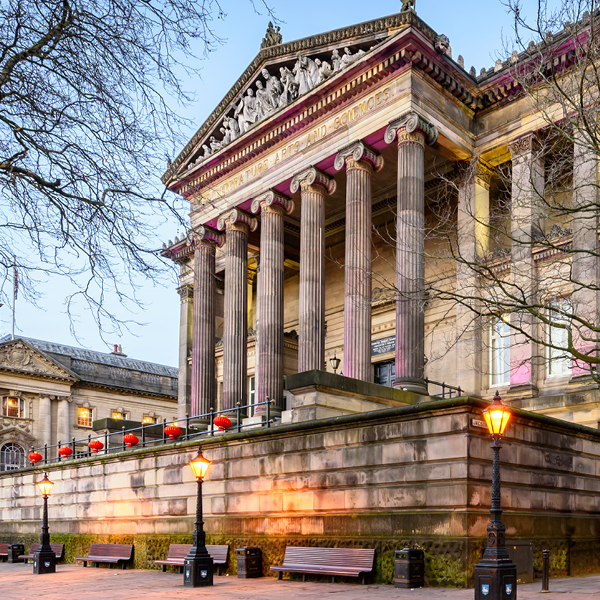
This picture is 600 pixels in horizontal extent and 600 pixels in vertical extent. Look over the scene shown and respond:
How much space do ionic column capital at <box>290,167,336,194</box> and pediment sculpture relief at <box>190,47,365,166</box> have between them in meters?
3.63

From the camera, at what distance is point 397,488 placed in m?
18.8

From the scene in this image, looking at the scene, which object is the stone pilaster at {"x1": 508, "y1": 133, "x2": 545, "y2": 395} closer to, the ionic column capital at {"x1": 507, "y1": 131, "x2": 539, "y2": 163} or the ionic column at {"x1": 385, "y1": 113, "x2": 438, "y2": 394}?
the ionic column capital at {"x1": 507, "y1": 131, "x2": 539, "y2": 163}

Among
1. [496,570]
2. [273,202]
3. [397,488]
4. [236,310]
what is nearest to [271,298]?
[236,310]

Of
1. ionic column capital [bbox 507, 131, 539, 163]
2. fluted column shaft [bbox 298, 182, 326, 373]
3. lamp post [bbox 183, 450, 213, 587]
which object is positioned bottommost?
lamp post [bbox 183, 450, 213, 587]

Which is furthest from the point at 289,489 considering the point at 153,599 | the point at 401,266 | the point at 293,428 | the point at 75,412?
the point at 75,412

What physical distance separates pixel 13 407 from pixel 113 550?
41.4 m

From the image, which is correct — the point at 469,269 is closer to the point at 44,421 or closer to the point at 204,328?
the point at 204,328

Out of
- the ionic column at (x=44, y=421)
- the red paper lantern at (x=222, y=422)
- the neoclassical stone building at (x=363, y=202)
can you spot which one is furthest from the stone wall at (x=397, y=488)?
the ionic column at (x=44, y=421)

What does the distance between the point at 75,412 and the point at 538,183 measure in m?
53.4

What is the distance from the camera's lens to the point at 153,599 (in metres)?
16.6

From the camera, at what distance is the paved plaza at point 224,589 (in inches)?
610

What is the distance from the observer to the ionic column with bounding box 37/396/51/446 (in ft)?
220

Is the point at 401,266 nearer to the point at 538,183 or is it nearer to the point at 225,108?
the point at 538,183

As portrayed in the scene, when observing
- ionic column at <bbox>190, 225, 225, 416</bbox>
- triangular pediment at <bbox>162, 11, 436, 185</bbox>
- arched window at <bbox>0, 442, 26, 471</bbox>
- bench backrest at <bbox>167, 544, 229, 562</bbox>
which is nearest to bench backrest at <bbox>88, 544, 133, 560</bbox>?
bench backrest at <bbox>167, 544, 229, 562</bbox>
